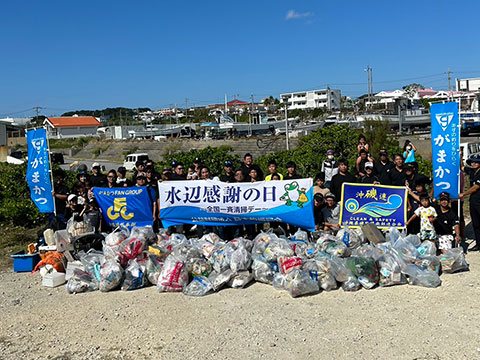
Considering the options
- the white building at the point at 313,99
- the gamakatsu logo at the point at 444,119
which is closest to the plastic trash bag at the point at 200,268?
the gamakatsu logo at the point at 444,119

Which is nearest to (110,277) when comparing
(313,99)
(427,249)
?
(427,249)

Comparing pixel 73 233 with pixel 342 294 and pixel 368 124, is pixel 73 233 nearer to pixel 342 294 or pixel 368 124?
pixel 342 294

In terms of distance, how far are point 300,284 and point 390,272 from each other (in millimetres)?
1248

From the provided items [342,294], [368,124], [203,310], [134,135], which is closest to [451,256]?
[342,294]

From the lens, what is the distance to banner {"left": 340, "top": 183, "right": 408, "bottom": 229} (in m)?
7.70

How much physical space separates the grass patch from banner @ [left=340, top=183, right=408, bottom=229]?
6.05 meters

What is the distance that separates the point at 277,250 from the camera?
664cm

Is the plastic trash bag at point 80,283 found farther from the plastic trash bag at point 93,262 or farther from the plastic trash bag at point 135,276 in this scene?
the plastic trash bag at point 135,276

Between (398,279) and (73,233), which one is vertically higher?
(73,233)

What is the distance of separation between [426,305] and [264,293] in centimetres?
204

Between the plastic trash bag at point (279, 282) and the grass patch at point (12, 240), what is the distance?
16.3 ft

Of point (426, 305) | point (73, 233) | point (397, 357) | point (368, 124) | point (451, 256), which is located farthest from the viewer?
point (368, 124)

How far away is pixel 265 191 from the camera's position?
7.82 metres

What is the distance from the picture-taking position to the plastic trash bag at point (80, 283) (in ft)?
22.0
